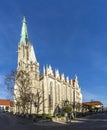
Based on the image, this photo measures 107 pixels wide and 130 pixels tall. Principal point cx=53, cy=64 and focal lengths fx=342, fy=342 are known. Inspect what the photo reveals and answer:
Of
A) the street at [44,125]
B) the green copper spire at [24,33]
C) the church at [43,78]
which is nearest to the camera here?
the street at [44,125]

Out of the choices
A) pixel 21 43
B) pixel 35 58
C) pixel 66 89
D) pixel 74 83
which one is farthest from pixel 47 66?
pixel 74 83

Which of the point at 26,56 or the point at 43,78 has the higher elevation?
the point at 26,56

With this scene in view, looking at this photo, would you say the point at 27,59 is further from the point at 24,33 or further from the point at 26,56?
the point at 24,33

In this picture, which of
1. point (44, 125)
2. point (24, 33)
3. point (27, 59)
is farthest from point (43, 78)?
point (44, 125)

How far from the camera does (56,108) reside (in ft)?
505

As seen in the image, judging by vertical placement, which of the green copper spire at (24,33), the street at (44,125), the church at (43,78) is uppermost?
the green copper spire at (24,33)

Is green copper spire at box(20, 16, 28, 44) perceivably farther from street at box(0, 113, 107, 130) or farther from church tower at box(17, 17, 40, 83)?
street at box(0, 113, 107, 130)

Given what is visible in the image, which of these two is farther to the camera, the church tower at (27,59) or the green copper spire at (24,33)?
the green copper spire at (24,33)

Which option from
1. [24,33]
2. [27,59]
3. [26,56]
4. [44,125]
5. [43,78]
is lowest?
[44,125]

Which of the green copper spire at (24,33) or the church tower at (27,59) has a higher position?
the green copper spire at (24,33)

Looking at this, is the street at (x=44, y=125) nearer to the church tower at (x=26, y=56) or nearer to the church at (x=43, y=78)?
the church at (x=43, y=78)

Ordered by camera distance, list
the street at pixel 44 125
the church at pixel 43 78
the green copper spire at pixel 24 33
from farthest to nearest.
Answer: the green copper spire at pixel 24 33 < the church at pixel 43 78 < the street at pixel 44 125

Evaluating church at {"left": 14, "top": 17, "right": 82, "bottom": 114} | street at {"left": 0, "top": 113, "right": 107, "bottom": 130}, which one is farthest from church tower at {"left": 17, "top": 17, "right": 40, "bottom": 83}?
street at {"left": 0, "top": 113, "right": 107, "bottom": 130}

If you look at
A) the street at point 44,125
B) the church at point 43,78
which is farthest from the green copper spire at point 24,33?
the street at point 44,125
